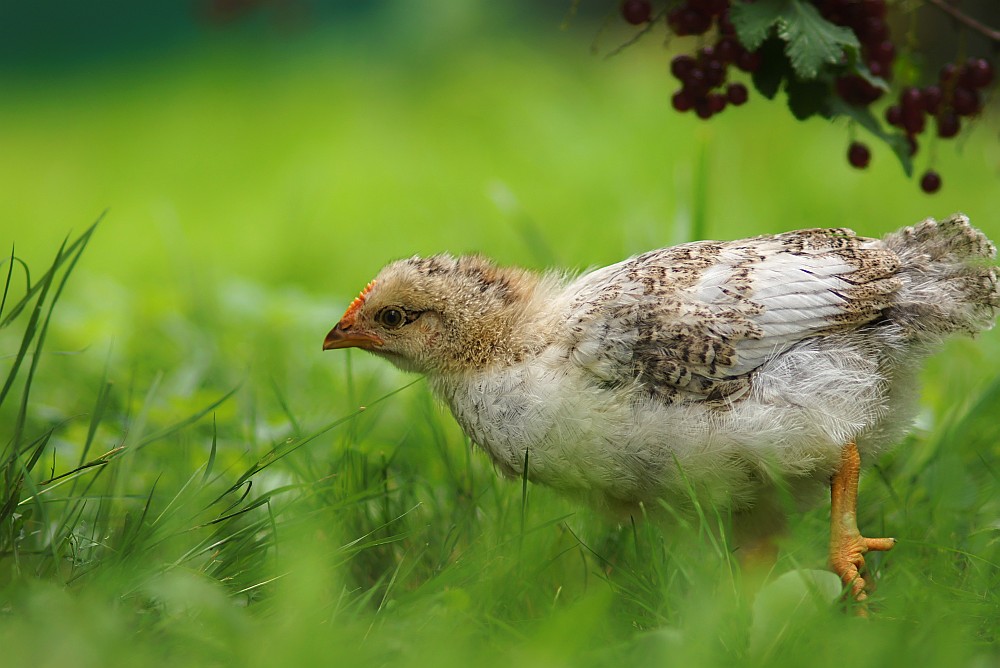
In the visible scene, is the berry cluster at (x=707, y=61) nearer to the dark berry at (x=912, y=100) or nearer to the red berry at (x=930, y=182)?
the dark berry at (x=912, y=100)

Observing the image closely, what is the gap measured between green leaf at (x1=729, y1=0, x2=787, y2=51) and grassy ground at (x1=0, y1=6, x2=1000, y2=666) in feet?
3.74

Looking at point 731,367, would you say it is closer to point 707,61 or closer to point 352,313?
point 707,61

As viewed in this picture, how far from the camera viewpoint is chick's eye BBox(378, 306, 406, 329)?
3.23 metres

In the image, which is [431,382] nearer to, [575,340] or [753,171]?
[575,340]

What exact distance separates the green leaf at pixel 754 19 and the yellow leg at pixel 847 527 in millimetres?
1078

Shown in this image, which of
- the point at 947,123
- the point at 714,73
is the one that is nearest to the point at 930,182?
the point at 947,123

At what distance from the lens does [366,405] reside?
365 cm

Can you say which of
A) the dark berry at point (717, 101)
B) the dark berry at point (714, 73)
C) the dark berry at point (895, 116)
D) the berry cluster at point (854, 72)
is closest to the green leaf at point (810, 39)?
the berry cluster at point (854, 72)

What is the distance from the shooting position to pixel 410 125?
942 cm

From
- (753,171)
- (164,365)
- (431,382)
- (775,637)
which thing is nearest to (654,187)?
(753,171)

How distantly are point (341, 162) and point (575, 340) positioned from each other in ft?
18.6

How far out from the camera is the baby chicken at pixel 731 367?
277 cm

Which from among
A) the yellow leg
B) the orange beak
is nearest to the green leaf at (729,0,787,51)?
the yellow leg

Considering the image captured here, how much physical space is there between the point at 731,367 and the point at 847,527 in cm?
53
